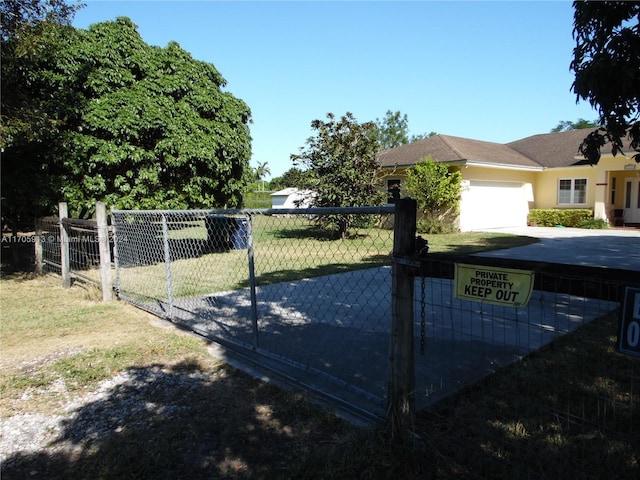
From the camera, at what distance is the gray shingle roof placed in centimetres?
1998

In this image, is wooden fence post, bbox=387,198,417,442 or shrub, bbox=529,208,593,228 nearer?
wooden fence post, bbox=387,198,417,442

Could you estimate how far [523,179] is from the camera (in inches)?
873

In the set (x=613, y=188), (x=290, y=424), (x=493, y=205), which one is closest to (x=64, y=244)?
(x=290, y=424)

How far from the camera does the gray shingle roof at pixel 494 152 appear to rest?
787 inches

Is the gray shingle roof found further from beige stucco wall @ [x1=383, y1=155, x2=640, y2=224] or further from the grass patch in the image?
the grass patch

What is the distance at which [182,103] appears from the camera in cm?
1053

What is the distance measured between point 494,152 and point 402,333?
22157 millimetres

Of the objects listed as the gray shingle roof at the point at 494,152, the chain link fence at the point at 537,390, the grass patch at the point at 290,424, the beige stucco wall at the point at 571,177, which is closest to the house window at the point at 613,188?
the beige stucco wall at the point at 571,177

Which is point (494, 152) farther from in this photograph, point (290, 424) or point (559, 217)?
point (290, 424)

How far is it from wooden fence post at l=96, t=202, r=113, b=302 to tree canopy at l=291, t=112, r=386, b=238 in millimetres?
9255

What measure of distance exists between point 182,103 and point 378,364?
8.89 meters

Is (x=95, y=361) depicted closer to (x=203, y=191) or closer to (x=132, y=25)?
(x=203, y=191)

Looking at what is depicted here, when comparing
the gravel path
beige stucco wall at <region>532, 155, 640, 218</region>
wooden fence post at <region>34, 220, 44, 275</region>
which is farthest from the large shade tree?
beige stucco wall at <region>532, 155, 640, 218</region>

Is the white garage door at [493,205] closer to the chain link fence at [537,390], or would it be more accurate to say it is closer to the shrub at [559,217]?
the shrub at [559,217]
